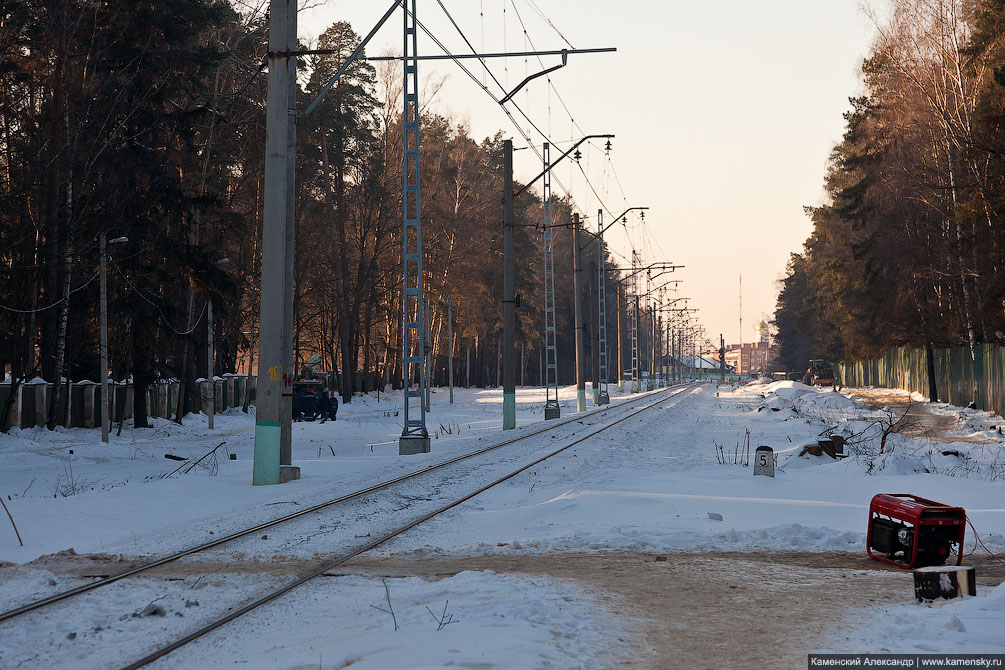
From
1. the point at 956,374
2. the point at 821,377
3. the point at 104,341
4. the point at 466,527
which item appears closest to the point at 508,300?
the point at 104,341

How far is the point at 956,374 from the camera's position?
43.9 metres

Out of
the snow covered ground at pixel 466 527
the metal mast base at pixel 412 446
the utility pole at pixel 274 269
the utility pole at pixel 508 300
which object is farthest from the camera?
the utility pole at pixel 508 300

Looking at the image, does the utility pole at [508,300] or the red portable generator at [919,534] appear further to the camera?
the utility pole at [508,300]

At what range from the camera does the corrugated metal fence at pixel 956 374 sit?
118 ft

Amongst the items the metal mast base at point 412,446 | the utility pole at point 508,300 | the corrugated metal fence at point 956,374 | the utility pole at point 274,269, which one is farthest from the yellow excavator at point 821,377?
the utility pole at point 274,269

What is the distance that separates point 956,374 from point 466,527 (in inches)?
1530

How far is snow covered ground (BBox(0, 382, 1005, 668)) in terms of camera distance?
6359 mm

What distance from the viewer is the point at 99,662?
6105 mm

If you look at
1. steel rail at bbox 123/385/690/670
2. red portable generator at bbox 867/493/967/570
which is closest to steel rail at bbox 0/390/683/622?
steel rail at bbox 123/385/690/670

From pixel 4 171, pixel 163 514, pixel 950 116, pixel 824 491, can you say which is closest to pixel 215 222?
pixel 4 171

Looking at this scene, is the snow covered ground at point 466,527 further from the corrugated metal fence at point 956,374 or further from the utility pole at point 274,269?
the corrugated metal fence at point 956,374

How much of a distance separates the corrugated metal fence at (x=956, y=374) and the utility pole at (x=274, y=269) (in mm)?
28577

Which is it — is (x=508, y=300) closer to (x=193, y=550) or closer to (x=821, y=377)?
(x=193, y=550)

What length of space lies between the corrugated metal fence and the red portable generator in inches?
1133
